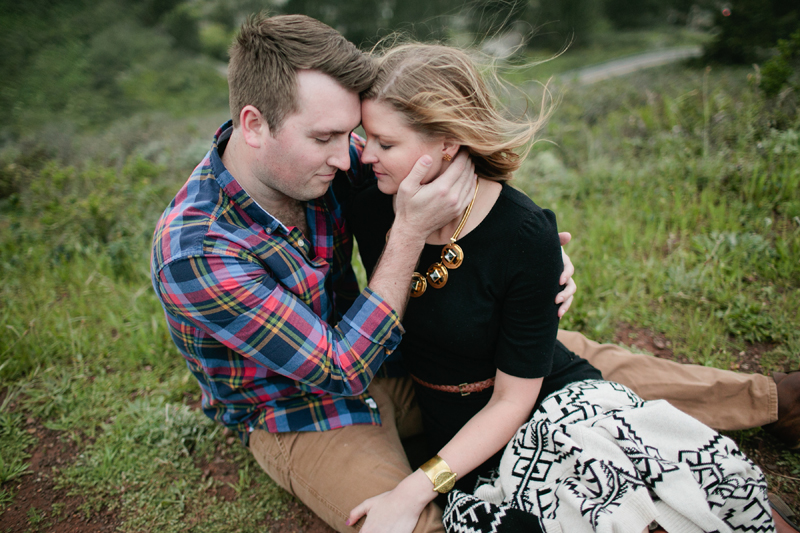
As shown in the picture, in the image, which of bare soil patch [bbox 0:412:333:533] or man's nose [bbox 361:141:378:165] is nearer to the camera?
man's nose [bbox 361:141:378:165]

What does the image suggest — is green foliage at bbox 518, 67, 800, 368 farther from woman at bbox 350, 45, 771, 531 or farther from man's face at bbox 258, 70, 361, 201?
man's face at bbox 258, 70, 361, 201

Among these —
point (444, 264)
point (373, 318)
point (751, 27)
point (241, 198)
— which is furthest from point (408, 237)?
point (751, 27)

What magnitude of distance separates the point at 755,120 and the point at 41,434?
19.1ft

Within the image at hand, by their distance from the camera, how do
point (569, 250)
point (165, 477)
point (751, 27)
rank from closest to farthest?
point (165, 477) < point (569, 250) < point (751, 27)

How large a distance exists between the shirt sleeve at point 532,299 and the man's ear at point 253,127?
3.53 feet

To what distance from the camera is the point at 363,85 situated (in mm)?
1905

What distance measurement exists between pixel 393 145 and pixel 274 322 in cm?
82

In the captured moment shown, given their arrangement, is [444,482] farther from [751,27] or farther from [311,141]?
[751,27]

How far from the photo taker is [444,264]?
193 centimetres

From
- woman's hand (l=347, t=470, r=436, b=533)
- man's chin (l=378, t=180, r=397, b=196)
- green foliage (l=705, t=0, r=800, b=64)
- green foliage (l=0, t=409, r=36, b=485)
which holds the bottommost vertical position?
green foliage (l=0, t=409, r=36, b=485)

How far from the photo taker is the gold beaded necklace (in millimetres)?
1893

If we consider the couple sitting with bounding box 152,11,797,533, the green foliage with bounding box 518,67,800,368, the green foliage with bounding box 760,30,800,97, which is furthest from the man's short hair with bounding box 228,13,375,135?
the green foliage with bounding box 760,30,800,97

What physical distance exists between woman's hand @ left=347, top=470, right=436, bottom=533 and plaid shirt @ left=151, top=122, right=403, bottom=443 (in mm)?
406

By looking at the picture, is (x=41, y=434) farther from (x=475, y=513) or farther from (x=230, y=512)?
(x=475, y=513)
